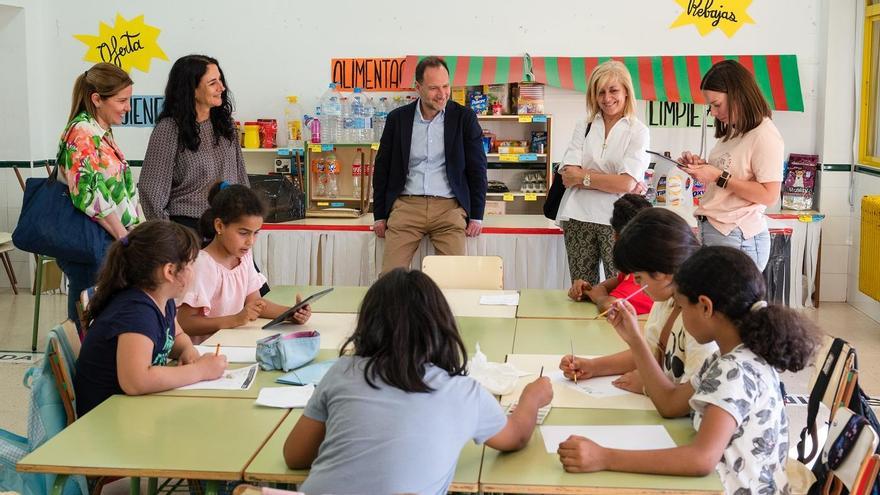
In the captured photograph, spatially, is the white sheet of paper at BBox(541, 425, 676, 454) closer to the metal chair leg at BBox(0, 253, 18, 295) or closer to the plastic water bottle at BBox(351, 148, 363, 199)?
the plastic water bottle at BBox(351, 148, 363, 199)

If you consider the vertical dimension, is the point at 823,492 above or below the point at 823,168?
below

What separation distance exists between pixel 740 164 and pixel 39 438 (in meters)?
2.94

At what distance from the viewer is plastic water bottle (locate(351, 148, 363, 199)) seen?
693cm

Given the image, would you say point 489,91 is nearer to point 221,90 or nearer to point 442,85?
point 442,85

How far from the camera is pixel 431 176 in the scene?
5.39 m

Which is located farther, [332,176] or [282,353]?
[332,176]

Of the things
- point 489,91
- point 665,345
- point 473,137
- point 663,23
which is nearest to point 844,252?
point 663,23

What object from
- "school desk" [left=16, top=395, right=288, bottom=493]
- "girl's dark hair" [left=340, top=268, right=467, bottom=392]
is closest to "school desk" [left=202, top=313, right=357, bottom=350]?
"school desk" [left=16, top=395, right=288, bottom=493]

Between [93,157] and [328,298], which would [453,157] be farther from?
[93,157]

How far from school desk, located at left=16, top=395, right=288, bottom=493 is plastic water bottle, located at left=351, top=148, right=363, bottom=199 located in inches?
172

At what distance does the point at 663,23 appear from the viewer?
701 centimetres

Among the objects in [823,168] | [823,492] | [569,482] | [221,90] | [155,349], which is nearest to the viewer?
[569,482]

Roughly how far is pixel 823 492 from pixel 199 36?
19.6ft

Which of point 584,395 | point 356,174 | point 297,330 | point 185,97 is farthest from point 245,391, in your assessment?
point 356,174
